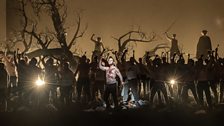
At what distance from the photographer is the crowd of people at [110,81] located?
15180mm

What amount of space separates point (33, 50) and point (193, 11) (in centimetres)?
740

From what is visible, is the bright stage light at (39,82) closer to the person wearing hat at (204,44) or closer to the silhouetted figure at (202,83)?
the silhouetted figure at (202,83)

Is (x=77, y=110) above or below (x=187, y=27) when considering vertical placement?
below

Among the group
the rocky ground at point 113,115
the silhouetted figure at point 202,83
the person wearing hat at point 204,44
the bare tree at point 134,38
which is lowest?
the rocky ground at point 113,115

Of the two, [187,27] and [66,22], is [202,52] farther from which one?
[66,22]

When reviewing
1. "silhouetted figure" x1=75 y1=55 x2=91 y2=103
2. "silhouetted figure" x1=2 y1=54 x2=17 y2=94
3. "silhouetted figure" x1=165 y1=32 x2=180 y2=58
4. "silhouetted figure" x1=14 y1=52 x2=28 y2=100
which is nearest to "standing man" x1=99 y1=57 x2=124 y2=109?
"silhouetted figure" x1=75 y1=55 x2=91 y2=103

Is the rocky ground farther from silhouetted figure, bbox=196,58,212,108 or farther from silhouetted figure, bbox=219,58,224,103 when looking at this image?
silhouetted figure, bbox=219,58,224,103

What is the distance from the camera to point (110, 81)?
14.9m

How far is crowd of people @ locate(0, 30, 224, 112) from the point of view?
49.8 feet

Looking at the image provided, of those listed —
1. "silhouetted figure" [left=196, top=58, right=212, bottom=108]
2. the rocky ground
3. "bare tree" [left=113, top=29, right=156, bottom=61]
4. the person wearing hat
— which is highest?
"bare tree" [left=113, top=29, right=156, bottom=61]

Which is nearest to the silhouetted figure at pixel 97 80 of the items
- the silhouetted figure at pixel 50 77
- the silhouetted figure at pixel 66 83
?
the silhouetted figure at pixel 66 83

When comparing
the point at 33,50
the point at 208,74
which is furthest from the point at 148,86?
the point at 33,50

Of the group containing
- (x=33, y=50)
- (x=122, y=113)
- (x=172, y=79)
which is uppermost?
(x=33, y=50)

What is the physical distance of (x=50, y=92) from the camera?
1571 centimetres
